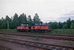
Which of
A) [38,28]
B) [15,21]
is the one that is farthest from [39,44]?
[15,21]

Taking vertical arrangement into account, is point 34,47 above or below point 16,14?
below

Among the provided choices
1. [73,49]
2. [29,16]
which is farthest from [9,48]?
[29,16]

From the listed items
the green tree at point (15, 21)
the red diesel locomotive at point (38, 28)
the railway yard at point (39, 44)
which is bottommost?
the railway yard at point (39, 44)

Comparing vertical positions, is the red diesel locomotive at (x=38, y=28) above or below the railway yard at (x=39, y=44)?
above

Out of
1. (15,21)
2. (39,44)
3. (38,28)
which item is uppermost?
(15,21)

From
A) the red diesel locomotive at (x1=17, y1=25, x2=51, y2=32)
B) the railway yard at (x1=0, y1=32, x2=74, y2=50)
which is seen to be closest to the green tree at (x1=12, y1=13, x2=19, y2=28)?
the red diesel locomotive at (x1=17, y1=25, x2=51, y2=32)

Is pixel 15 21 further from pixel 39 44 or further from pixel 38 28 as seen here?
pixel 39 44

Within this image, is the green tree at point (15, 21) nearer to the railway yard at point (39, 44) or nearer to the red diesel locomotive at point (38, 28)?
the red diesel locomotive at point (38, 28)

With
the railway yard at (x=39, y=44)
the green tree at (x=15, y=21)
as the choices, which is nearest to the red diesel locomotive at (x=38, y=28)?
the railway yard at (x=39, y=44)

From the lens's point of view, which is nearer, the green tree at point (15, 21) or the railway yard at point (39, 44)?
the railway yard at point (39, 44)

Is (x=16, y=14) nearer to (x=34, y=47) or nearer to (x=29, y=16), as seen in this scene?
(x=29, y=16)

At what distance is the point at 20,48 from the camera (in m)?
10.3

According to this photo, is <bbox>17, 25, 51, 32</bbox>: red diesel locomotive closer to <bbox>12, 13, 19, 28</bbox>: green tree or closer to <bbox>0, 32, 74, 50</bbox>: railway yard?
<bbox>0, 32, 74, 50</bbox>: railway yard

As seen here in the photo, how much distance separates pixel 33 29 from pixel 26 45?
2010cm
